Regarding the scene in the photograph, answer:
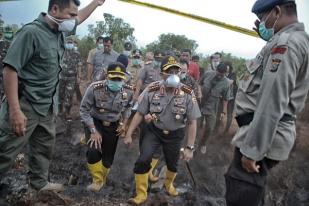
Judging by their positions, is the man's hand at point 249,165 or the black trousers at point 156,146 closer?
the man's hand at point 249,165

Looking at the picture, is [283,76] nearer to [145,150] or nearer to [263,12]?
[263,12]

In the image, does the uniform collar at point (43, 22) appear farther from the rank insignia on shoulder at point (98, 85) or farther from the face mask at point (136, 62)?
the face mask at point (136, 62)

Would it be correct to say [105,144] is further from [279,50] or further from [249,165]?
[279,50]

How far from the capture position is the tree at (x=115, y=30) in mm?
15124

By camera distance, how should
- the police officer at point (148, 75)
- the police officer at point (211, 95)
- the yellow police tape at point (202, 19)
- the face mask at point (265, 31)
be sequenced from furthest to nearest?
the police officer at point (211, 95) < the police officer at point (148, 75) < the yellow police tape at point (202, 19) < the face mask at point (265, 31)

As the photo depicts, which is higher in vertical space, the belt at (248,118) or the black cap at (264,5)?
the black cap at (264,5)


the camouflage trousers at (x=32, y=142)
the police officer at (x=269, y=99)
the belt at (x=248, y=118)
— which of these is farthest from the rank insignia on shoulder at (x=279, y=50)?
the camouflage trousers at (x=32, y=142)

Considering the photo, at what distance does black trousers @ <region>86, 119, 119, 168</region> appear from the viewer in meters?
5.40

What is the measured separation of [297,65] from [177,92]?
2.89 m

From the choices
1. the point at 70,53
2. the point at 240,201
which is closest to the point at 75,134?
the point at 70,53

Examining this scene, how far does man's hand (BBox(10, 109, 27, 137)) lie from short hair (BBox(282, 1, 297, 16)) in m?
2.10

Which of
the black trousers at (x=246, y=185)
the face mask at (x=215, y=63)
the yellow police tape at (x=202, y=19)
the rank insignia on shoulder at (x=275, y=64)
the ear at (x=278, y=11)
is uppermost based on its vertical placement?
the ear at (x=278, y=11)

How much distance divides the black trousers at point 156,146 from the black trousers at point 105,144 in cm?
50

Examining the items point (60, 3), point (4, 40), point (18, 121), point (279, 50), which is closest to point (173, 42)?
point (4, 40)
